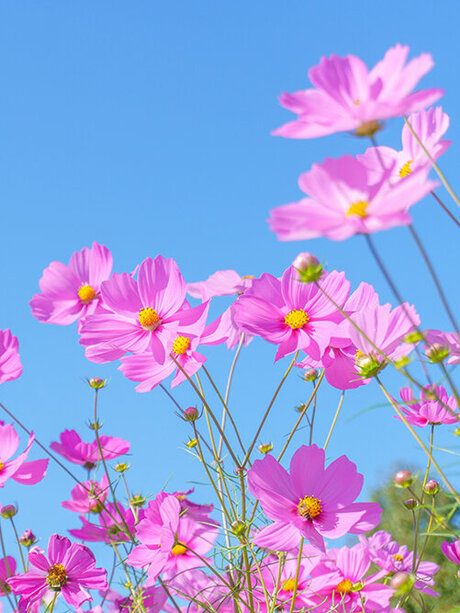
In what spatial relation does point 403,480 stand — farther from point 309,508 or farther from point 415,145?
point 415,145

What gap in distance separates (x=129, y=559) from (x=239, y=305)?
455 millimetres

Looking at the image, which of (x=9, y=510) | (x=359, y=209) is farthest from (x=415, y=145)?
(x=9, y=510)

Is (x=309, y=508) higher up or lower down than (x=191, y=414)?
lower down

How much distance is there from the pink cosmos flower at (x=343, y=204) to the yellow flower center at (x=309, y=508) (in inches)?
19.7

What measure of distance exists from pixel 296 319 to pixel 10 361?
1.94 feet

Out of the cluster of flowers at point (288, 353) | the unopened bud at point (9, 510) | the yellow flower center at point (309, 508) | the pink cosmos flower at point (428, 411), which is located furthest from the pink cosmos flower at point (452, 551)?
the unopened bud at point (9, 510)

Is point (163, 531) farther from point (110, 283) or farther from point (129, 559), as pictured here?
point (110, 283)

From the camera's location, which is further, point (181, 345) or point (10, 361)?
point (10, 361)

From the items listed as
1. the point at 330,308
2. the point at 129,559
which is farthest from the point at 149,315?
the point at 129,559

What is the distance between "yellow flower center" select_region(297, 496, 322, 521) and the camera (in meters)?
0.94

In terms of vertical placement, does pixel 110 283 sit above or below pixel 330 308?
above

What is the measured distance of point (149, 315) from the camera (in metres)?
1.06

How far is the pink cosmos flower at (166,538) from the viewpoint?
105 cm

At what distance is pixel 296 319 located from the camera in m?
1.03
